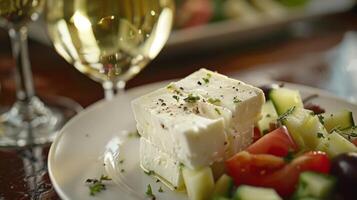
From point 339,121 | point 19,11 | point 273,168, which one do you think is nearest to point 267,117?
point 339,121

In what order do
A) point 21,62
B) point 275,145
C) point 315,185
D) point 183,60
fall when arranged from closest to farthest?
point 315,185
point 275,145
point 21,62
point 183,60

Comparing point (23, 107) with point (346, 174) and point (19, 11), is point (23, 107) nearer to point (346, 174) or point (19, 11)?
point (19, 11)

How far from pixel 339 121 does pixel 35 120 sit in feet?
2.58

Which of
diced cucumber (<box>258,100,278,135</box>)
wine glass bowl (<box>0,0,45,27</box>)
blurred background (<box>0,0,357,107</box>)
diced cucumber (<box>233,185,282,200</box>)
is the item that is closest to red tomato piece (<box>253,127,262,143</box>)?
diced cucumber (<box>258,100,278,135</box>)

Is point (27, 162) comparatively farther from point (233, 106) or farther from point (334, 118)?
point (334, 118)

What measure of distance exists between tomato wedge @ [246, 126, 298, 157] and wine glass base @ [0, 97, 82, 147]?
23.0 inches

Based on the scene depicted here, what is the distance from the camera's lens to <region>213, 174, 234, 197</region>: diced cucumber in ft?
3.25

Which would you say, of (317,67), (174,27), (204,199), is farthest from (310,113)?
(174,27)

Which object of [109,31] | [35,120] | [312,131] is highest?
[109,31]

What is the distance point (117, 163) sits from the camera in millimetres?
1157

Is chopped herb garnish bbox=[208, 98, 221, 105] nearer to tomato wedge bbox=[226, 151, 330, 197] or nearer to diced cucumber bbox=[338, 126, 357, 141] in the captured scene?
tomato wedge bbox=[226, 151, 330, 197]

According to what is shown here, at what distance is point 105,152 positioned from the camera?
120 centimetres

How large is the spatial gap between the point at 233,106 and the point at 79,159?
0.33 meters

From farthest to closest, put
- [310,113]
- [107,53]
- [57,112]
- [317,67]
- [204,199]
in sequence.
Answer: [317,67] < [57,112] < [107,53] < [310,113] < [204,199]
